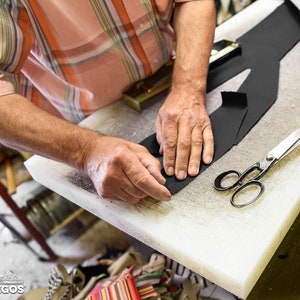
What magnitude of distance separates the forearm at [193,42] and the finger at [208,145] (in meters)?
0.13

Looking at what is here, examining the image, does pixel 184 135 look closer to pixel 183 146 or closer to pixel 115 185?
Result: pixel 183 146

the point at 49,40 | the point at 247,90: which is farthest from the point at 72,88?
the point at 247,90

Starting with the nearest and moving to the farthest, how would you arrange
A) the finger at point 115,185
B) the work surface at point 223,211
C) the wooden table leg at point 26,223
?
the work surface at point 223,211
the finger at point 115,185
the wooden table leg at point 26,223

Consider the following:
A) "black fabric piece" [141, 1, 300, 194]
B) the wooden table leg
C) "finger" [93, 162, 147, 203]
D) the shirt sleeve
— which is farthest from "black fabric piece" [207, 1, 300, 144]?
the wooden table leg

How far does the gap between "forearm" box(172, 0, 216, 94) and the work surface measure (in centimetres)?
8

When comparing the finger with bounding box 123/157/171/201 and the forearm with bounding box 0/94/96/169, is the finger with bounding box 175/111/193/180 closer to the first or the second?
the finger with bounding box 123/157/171/201

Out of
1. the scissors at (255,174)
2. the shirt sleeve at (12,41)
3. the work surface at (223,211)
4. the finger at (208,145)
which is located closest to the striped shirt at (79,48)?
the shirt sleeve at (12,41)

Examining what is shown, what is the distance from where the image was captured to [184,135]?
28.0 inches

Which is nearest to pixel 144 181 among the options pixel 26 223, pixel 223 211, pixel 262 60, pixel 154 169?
pixel 154 169

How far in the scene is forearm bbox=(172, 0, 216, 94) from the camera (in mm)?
822

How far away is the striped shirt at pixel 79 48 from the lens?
715 millimetres

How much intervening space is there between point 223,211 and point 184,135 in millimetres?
193

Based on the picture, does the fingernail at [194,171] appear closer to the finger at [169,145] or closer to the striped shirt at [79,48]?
the finger at [169,145]

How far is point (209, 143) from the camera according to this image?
70cm
